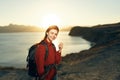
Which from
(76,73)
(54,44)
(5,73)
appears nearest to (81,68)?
(76,73)

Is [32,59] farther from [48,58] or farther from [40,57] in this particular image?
[48,58]

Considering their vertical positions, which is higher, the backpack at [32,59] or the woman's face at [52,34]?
the woman's face at [52,34]

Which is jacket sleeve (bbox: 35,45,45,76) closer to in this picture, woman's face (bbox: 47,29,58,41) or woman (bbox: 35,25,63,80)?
woman (bbox: 35,25,63,80)

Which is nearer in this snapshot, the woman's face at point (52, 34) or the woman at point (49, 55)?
the woman at point (49, 55)

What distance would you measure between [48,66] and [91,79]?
9059 mm

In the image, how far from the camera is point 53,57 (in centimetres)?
677

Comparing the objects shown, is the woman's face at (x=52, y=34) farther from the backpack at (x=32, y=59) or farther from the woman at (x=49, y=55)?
the backpack at (x=32, y=59)

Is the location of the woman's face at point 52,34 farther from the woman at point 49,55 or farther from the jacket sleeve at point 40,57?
the jacket sleeve at point 40,57

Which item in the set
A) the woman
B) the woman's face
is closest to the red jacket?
the woman

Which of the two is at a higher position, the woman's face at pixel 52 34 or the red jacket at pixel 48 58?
the woman's face at pixel 52 34

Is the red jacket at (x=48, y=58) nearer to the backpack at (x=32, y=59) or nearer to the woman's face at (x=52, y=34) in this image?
the backpack at (x=32, y=59)

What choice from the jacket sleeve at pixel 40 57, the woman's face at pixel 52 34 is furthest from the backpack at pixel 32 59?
the woman's face at pixel 52 34

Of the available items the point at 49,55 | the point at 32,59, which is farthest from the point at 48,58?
Answer: the point at 32,59

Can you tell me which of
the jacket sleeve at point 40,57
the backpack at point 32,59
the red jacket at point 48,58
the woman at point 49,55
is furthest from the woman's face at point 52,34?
the jacket sleeve at point 40,57
